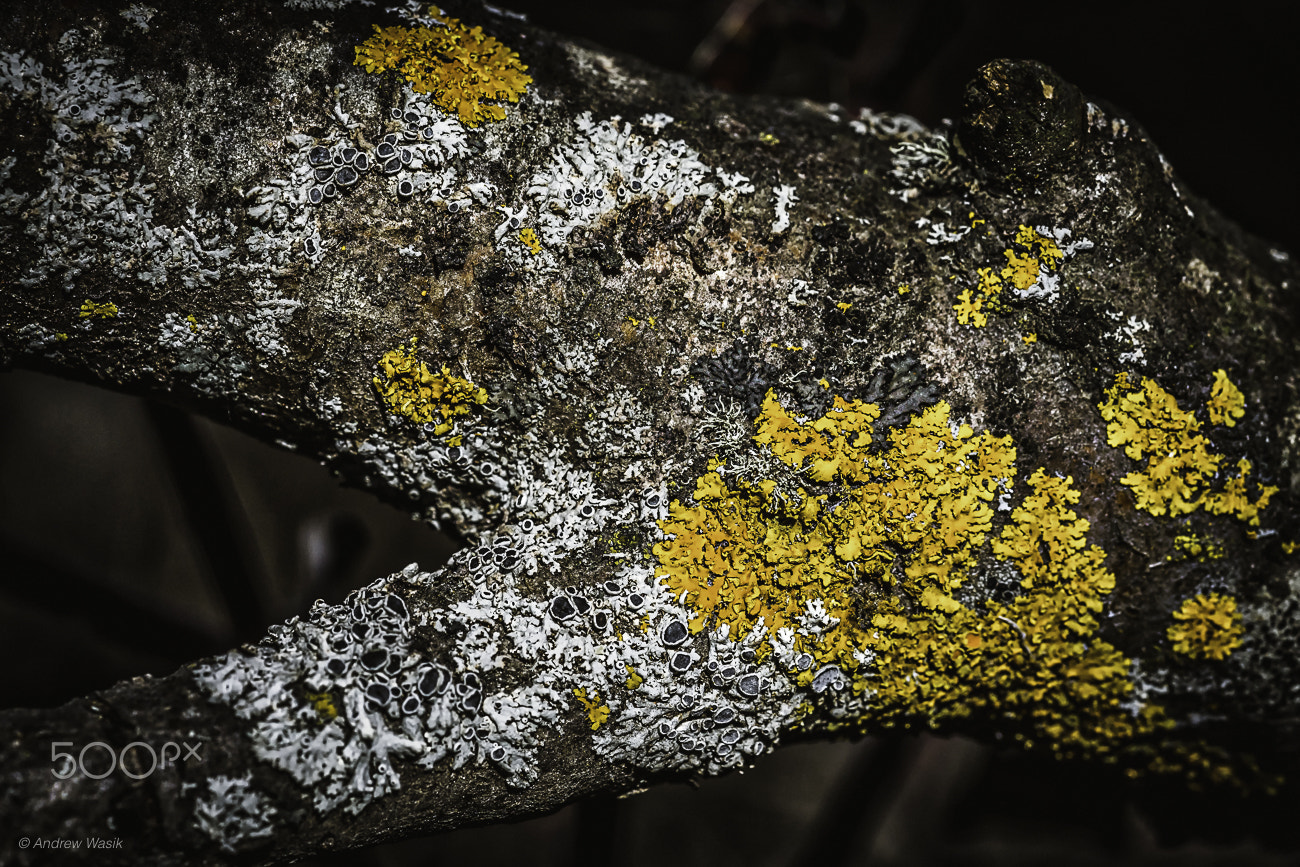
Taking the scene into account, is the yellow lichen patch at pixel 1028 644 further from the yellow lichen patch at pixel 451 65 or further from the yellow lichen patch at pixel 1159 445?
the yellow lichen patch at pixel 451 65

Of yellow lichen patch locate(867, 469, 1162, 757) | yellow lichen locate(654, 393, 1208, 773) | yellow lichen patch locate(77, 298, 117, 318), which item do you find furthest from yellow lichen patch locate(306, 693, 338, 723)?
yellow lichen patch locate(867, 469, 1162, 757)

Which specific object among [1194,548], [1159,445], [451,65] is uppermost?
[451,65]

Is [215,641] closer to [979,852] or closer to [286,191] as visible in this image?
[286,191]

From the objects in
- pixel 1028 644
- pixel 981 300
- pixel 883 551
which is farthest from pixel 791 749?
pixel 981 300

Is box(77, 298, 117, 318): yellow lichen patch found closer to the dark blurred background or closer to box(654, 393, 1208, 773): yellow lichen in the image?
box(654, 393, 1208, 773): yellow lichen

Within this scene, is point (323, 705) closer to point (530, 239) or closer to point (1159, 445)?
point (530, 239)

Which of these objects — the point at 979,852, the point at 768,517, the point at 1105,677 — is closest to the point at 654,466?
the point at 768,517
